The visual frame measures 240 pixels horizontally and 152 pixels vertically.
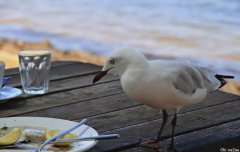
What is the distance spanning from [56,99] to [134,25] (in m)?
4.53

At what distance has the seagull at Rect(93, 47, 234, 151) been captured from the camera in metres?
1.12

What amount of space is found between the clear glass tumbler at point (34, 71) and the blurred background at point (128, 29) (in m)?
1.62

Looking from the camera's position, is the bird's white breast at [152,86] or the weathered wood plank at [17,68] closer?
the bird's white breast at [152,86]

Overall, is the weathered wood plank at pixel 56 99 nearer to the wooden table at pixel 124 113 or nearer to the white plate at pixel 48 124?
the wooden table at pixel 124 113

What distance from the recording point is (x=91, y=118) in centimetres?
139

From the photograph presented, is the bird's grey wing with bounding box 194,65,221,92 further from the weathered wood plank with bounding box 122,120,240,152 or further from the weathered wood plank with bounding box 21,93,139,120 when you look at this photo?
the weathered wood plank with bounding box 21,93,139,120

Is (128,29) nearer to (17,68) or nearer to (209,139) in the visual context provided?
(17,68)

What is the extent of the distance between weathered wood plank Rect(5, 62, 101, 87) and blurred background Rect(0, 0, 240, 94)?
1.28m

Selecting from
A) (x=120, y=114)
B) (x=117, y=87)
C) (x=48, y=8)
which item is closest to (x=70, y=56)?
(x=117, y=87)

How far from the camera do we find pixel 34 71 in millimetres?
1646

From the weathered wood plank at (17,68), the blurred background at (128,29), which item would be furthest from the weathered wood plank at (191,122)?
the blurred background at (128,29)

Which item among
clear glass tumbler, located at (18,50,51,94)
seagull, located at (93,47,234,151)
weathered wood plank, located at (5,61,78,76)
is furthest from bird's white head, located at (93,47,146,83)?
weathered wood plank, located at (5,61,78,76)

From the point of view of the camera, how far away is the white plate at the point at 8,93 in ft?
5.02

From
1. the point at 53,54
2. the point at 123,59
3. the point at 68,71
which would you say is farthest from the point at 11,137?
the point at 53,54
